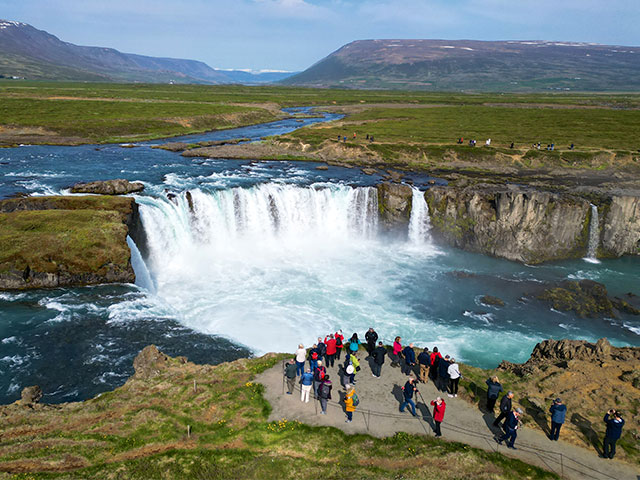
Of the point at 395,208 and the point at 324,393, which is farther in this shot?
the point at 395,208

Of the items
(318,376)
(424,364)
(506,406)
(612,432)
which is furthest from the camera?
(424,364)

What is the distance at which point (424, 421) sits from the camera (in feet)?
66.6

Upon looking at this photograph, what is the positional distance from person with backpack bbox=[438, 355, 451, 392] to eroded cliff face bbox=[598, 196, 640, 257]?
4337 cm

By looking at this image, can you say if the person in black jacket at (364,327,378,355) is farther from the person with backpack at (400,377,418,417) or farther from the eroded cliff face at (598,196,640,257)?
the eroded cliff face at (598,196,640,257)

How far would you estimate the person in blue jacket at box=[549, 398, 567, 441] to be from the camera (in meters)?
18.3

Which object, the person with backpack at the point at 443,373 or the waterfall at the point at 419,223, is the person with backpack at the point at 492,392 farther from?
the waterfall at the point at 419,223

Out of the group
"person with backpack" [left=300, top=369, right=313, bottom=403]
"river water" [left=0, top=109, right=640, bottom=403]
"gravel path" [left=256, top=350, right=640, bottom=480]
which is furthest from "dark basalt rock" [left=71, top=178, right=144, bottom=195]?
"person with backpack" [left=300, top=369, right=313, bottom=403]

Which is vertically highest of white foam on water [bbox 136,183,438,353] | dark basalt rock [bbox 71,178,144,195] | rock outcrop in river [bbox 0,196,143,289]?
dark basalt rock [bbox 71,178,144,195]

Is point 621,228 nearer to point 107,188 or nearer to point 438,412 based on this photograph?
point 438,412

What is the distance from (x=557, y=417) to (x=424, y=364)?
7.11 meters

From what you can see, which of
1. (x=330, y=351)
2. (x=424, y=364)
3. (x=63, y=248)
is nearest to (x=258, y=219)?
(x=63, y=248)

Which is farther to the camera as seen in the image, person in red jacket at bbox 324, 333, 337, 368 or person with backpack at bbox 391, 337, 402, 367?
person with backpack at bbox 391, 337, 402, 367

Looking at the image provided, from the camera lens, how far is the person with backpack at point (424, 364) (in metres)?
23.2

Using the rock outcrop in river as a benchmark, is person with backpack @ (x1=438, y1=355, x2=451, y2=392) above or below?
below
